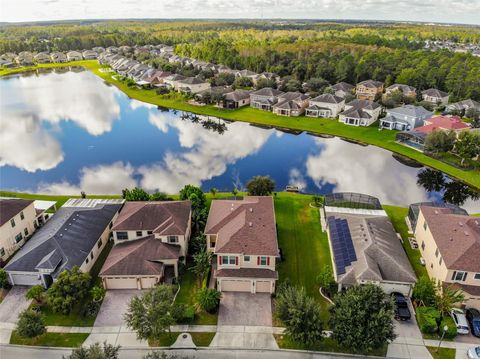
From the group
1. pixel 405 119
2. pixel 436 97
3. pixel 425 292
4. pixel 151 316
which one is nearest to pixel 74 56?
pixel 405 119

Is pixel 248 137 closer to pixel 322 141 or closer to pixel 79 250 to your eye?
pixel 322 141

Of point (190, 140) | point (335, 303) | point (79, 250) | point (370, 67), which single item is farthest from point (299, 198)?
point (370, 67)

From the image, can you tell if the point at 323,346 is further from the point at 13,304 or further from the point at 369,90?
the point at 369,90

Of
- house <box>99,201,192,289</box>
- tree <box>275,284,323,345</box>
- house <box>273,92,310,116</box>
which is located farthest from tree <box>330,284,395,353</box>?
house <box>273,92,310,116</box>

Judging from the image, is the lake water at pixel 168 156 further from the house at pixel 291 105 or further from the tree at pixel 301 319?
the tree at pixel 301 319

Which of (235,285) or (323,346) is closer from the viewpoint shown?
(323,346)

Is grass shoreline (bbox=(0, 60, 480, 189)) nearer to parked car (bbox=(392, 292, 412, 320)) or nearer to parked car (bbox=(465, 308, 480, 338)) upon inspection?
parked car (bbox=(465, 308, 480, 338))
